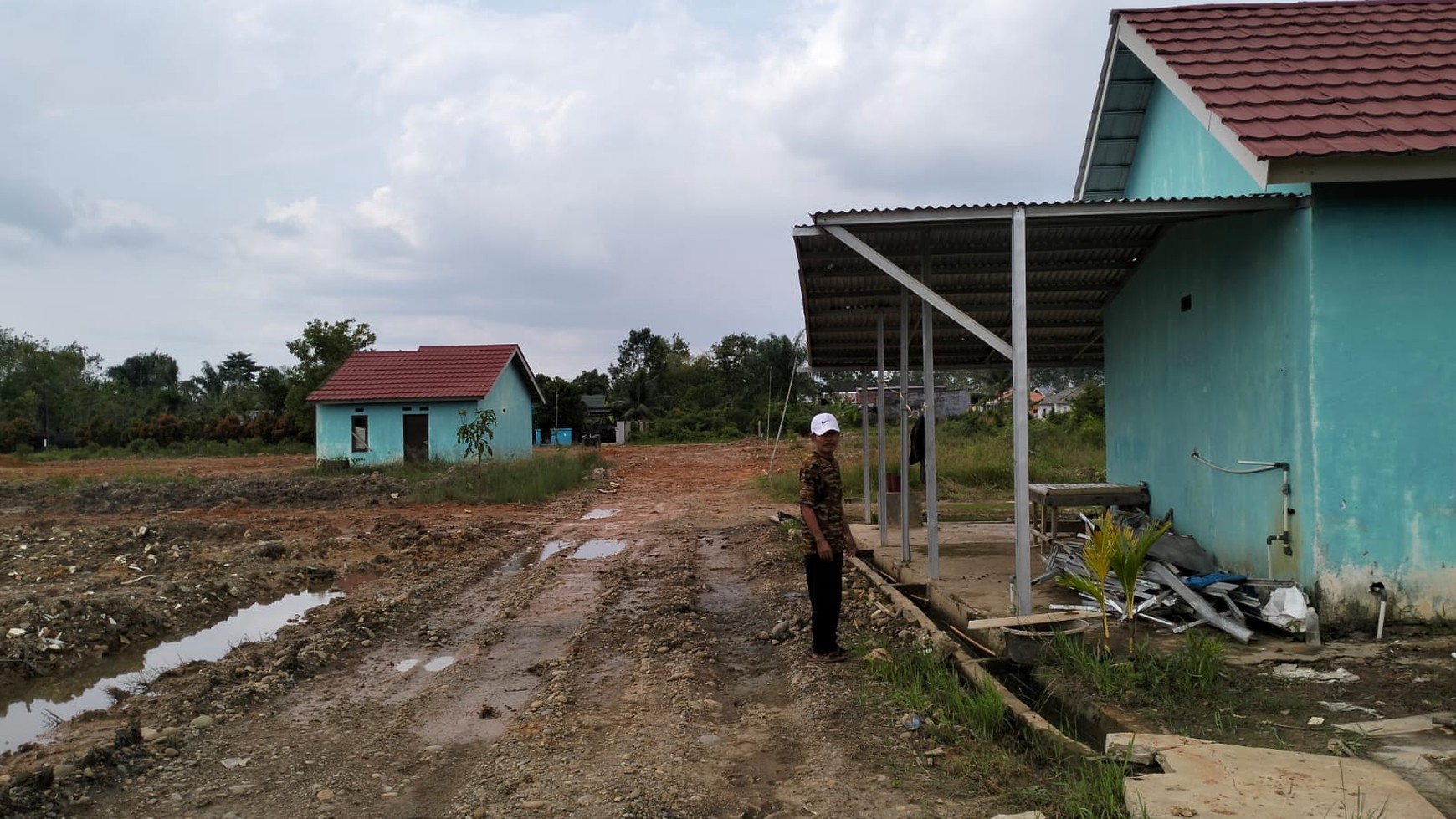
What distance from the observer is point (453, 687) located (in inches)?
250

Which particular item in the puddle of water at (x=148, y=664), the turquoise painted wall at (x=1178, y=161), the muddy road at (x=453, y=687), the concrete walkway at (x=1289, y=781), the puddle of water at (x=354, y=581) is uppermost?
the turquoise painted wall at (x=1178, y=161)

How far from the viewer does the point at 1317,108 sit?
6.40 m

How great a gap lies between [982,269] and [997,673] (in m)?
4.77

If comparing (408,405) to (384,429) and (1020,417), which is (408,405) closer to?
(384,429)

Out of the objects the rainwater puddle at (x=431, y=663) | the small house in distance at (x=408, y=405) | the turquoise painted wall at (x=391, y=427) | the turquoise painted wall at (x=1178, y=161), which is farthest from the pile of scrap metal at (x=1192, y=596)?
the turquoise painted wall at (x=391, y=427)

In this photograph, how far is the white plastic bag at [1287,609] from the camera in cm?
595

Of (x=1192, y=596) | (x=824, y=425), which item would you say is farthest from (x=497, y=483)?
(x=1192, y=596)

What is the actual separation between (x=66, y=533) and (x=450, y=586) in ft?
29.3

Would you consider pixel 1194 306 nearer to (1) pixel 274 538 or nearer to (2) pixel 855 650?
(2) pixel 855 650

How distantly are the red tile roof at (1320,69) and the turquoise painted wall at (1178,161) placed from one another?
23.5 inches

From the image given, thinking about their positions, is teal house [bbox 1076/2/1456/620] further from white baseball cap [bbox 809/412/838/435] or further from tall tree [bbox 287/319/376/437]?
tall tree [bbox 287/319/376/437]

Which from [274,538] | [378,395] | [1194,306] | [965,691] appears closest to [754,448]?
[378,395]

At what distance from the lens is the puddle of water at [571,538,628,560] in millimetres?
12906

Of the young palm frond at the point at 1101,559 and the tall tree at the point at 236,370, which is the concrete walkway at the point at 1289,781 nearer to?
the young palm frond at the point at 1101,559
